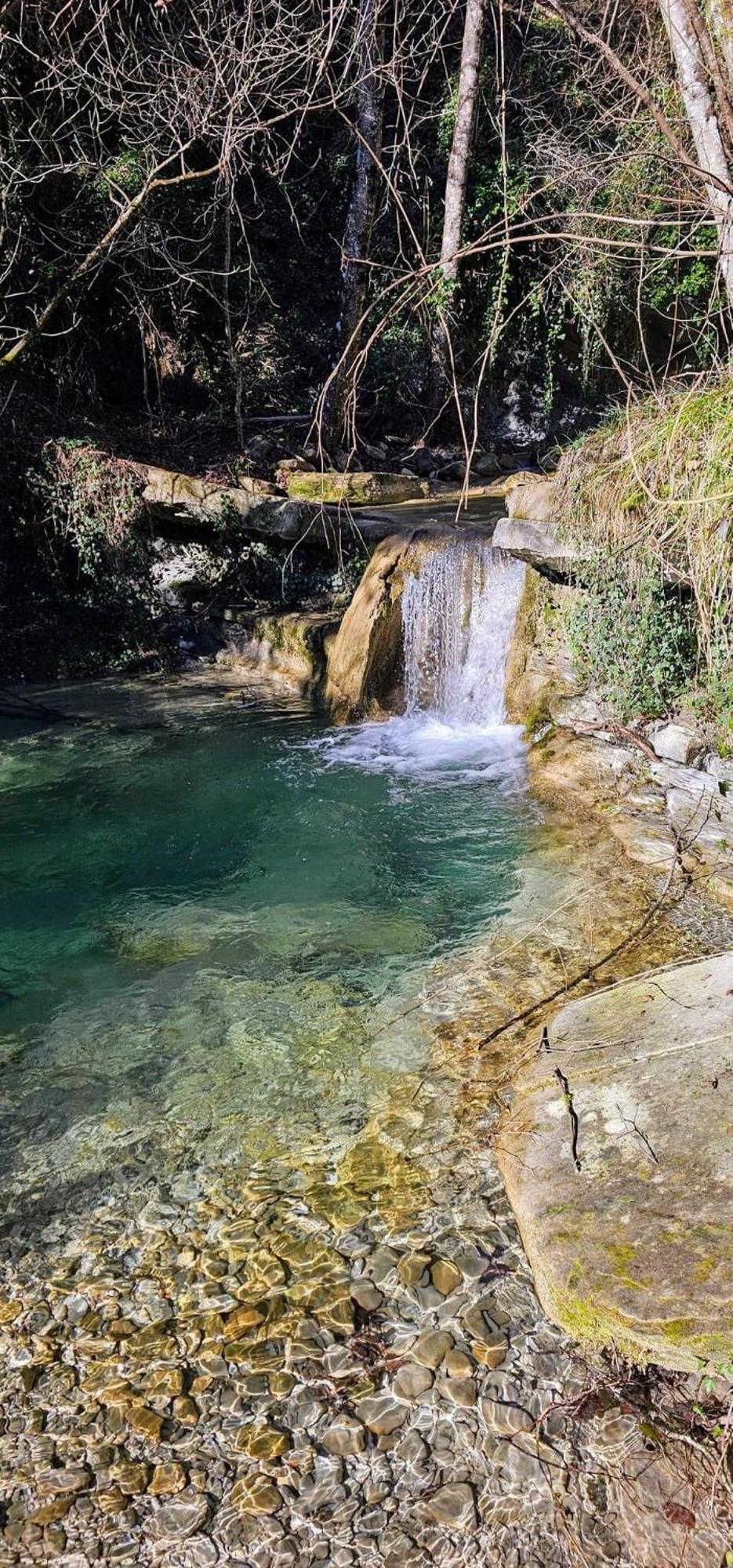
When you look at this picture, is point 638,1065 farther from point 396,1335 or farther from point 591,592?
point 591,592

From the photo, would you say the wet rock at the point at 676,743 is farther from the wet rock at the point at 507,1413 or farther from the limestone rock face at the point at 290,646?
the wet rock at the point at 507,1413

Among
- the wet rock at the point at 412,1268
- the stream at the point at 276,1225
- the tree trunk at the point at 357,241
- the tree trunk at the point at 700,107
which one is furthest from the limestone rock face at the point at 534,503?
the wet rock at the point at 412,1268

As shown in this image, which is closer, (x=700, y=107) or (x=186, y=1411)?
(x=186, y=1411)

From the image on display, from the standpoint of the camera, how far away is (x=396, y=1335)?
8.63ft

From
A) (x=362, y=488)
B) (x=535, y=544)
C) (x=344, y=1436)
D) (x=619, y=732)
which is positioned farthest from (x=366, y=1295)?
(x=362, y=488)

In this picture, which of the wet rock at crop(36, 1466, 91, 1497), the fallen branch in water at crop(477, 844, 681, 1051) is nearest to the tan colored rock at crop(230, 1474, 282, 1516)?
the wet rock at crop(36, 1466, 91, 1497)

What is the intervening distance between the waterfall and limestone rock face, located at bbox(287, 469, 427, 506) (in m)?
2.30

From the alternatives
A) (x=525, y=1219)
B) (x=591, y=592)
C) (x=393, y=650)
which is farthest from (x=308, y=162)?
(x=525, y=1219)

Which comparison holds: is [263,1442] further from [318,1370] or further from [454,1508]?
[454,1508]

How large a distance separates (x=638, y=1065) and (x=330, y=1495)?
1.54m

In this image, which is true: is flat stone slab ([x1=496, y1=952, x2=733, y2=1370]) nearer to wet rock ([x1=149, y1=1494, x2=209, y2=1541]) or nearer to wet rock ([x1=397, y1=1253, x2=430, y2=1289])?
wet rock ([x1=397, y1=1253, x2=430, y2=1289])

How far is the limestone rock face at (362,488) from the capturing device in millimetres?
10391

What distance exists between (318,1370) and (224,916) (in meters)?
2.83

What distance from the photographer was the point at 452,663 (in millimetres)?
8328
